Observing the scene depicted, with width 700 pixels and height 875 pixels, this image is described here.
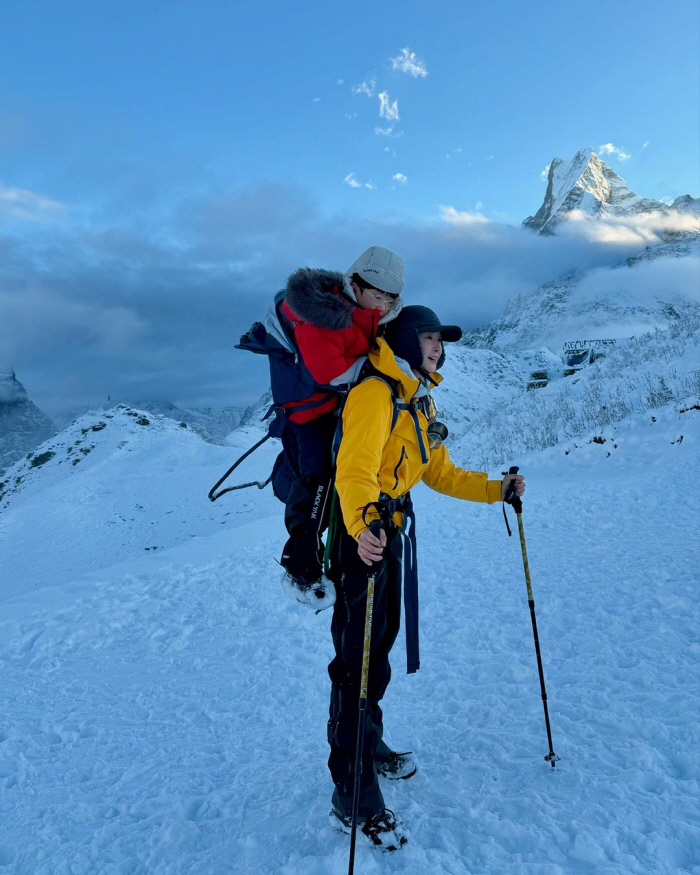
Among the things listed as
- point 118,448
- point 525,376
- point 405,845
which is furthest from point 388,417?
point 525,376

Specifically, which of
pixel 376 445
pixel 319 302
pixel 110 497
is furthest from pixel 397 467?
pixel 110 497

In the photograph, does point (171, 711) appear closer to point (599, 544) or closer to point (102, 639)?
point (102, 639)

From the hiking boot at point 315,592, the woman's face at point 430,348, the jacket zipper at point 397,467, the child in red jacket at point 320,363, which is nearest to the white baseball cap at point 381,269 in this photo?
the child in red jacket at point 320,363

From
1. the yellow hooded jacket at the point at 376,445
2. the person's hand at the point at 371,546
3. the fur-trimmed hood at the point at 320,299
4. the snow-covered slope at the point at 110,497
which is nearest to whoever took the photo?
the person's hand at the point at 371,546

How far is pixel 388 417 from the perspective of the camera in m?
2.54

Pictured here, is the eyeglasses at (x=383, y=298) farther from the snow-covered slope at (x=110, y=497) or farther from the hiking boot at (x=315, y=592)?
the snow-covered slope at (x=110, y=497)

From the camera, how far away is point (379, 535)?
2.25m

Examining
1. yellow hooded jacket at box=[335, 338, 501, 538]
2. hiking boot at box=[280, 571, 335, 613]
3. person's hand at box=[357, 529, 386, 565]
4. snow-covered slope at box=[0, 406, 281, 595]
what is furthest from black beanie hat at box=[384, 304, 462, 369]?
snow-covered slope at box=[0, 406, 281, 595]

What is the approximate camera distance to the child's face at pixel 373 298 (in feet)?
9.37

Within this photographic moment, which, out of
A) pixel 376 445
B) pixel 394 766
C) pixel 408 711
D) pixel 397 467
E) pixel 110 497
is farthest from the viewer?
pixel 110 497

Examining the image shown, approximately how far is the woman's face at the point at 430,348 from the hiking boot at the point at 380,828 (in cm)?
241

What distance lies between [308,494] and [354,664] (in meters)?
0.96

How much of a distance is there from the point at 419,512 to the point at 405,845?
8.08 metres

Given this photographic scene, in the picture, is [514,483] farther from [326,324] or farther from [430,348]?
[326,324]
